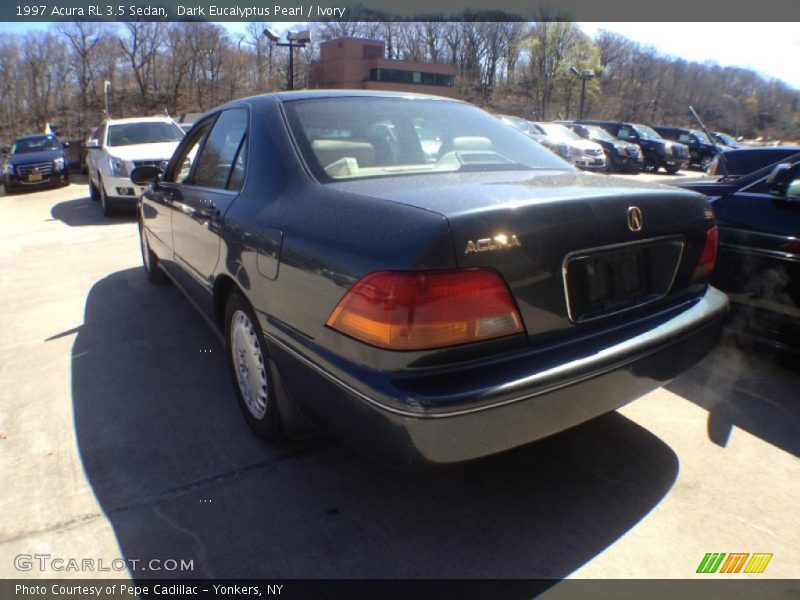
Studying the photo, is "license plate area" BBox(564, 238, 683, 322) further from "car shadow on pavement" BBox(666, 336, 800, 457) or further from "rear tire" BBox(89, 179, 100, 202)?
"rear tire" BBox(89, 179, 100, 202)

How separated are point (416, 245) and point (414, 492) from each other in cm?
119

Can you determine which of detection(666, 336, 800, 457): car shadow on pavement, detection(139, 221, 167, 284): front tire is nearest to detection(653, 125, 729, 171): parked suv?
detection(666, 336, 800, 457): car shadow on pavement

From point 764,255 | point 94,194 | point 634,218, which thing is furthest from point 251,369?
point 94,194

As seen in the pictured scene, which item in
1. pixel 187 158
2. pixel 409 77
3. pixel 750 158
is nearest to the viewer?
pixel 187 158

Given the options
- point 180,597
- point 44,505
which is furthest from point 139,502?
point 180,597

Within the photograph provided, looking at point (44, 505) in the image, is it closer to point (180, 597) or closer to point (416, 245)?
point (180, 597)

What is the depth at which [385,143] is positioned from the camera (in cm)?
271

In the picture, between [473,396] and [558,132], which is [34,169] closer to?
[558,132]

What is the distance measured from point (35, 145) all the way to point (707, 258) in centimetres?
1838

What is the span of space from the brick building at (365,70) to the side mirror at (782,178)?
51.7 m

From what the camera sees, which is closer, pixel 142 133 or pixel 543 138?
pixel 142 133

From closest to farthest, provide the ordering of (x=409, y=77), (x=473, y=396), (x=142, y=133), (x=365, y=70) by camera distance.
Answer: (x=473, y=396), (x=142, y=133), (x=365, y=70), (x=409, y=77)

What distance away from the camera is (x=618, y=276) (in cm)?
221

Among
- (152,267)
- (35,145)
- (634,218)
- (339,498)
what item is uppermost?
(634,218)
